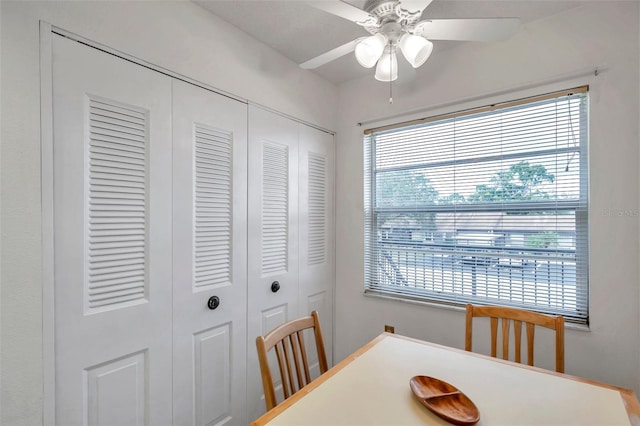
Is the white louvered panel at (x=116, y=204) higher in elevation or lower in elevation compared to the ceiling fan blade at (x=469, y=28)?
lower

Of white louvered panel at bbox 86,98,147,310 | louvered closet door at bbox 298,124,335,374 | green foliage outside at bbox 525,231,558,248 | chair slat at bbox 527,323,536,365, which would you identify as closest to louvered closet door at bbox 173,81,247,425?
white louvered panel at bbox 86,98,147,310

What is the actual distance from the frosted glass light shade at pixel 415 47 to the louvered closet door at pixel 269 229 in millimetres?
1058

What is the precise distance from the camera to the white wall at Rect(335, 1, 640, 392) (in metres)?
1.63

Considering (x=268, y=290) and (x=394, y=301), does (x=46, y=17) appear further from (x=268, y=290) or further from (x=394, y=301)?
(x=394, y=301)

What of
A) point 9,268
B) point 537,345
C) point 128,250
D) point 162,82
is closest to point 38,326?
point 9,268

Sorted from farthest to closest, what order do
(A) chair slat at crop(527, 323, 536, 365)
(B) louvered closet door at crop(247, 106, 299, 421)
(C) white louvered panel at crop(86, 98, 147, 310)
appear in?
1. (B) louvered closet door at crop(247, 106, 299, 421)
2. (A) chair slat at crop(527, 323, 536, 365)
3. (C) white louvered panel at crop(86, 98, 147, 310)

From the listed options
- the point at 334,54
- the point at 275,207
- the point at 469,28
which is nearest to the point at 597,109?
the point at 469,28

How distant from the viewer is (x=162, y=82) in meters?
1.57

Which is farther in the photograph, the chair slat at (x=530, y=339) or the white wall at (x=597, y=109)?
the white wall at (x=597, y=109)

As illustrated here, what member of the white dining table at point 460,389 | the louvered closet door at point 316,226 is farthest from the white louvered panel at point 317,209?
the white dining table at point 460,389

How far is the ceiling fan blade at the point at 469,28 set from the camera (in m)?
1.16

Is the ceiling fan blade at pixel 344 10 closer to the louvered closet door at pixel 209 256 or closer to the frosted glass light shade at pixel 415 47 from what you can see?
the frosted glass light shade at pixel 415 47

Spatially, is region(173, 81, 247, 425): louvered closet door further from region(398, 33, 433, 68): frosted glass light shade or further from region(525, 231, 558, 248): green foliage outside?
region(525, 231, 558, 248): green foliage outside

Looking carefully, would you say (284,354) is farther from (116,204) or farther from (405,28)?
(405,28)
